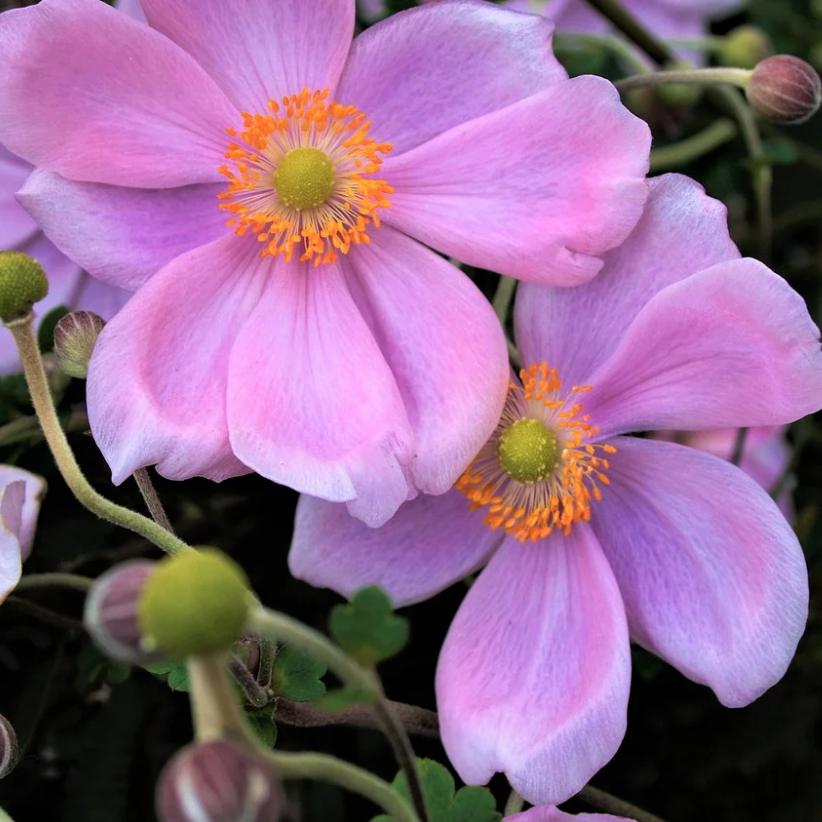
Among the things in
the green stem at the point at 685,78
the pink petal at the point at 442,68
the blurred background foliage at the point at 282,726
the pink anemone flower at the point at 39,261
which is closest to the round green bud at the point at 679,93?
the blurred background foliage at the point at 282,726

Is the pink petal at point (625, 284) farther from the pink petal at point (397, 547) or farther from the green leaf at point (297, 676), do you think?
the green leaf at point (297, 676)

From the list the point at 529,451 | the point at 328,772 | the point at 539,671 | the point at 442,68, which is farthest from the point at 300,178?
the point at 328,772

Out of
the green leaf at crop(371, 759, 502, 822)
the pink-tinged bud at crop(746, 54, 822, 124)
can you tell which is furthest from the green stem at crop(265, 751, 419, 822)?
the pink-tinged bud at crop(746, 54, 822, 124)

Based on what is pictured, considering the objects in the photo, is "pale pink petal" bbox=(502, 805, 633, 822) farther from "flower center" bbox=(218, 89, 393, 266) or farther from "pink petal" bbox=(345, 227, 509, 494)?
"flower center" bbox=(218, 89, 393, 266)

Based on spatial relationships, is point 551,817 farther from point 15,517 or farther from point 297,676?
point 15,517

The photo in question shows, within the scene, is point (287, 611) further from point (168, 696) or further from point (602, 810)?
point (602, 810)

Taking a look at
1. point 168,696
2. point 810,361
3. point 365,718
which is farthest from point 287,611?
point 810,361
